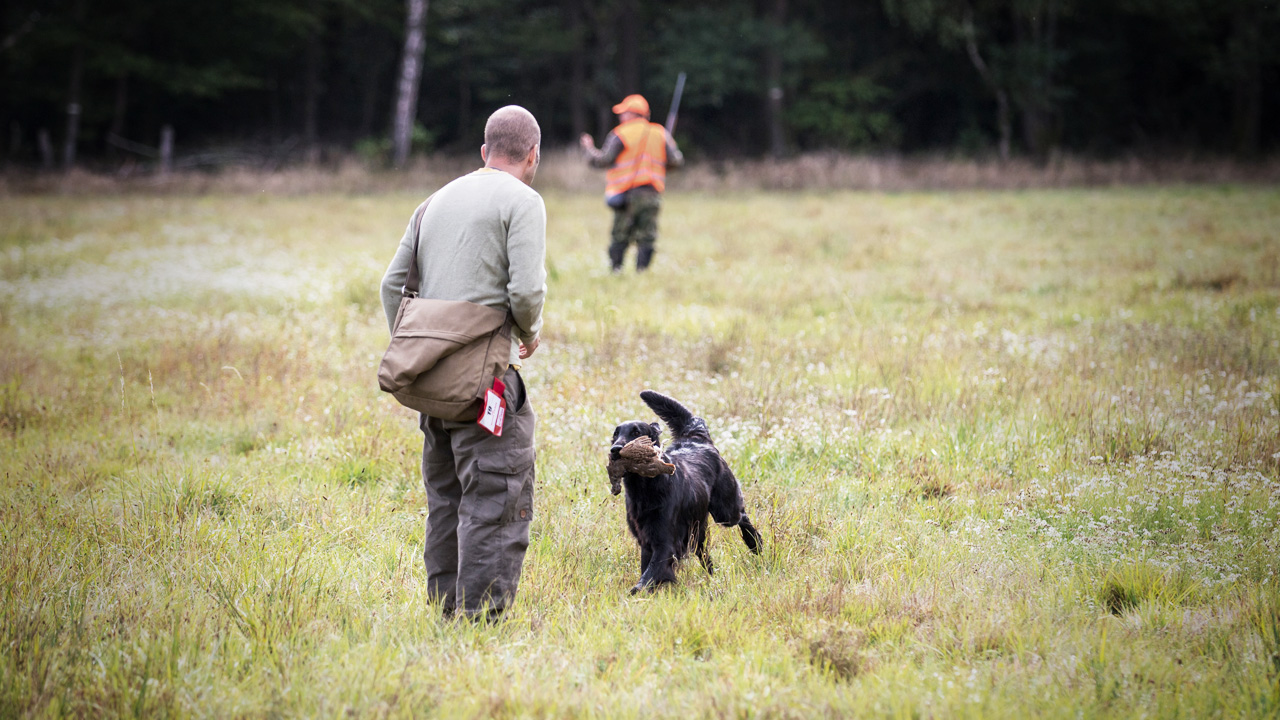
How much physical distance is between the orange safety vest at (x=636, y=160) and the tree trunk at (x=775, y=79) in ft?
76.5

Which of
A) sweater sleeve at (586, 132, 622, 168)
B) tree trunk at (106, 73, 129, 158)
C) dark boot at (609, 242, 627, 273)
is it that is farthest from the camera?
tree trunk at (106, 73, 129, 158)

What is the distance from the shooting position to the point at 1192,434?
5324mm

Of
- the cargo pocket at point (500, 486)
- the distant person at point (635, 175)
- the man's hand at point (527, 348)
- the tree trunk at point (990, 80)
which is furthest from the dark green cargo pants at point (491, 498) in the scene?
the tree trunk at point (990, 80)

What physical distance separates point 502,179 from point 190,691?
195 cm

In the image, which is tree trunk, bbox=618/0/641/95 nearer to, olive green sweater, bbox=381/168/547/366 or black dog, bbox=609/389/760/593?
black dog, bbox=609/389/760/593

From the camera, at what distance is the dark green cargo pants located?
3.09 meters

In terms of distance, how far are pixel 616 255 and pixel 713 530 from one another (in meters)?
7.47

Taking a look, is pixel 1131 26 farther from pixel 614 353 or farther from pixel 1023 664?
pixel 1023 664

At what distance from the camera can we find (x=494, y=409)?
9.82ft

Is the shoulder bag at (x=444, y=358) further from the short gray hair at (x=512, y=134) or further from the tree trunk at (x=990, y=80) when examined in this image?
the tree trunk at (x=990, y=80)

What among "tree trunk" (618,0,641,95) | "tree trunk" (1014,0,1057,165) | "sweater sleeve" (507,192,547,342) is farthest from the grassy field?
"tree trunk" (618,0,641,95)

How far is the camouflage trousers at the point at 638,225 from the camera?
36.8 feet

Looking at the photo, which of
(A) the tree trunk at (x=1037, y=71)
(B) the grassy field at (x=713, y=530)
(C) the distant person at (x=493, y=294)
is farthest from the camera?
(A) the tree trunk at (x=1037, y=71)

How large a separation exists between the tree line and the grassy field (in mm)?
25028
